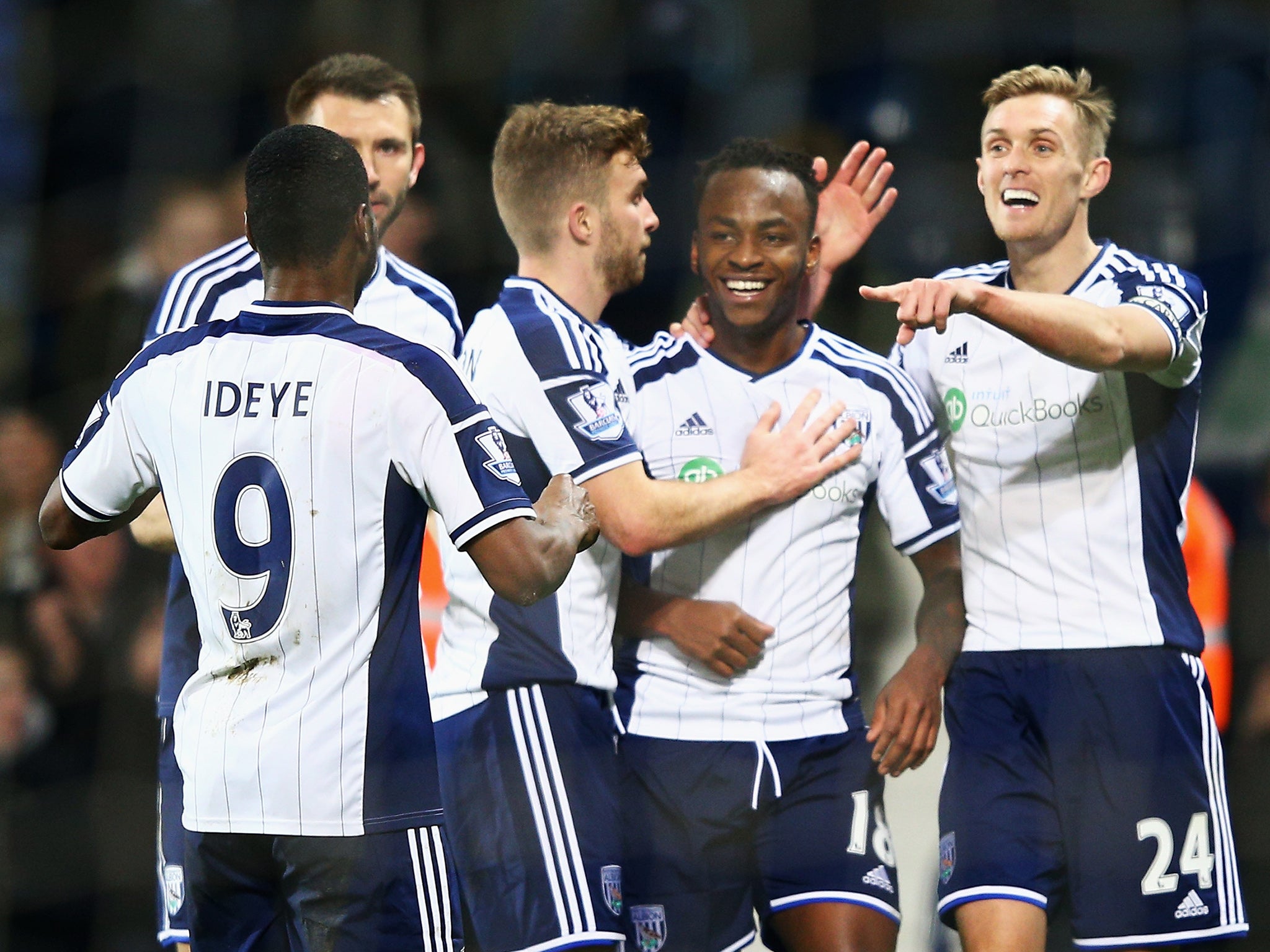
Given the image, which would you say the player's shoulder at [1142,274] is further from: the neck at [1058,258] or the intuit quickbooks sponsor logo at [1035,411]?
the intuit quickbooks sponsor logo at [1035,411]

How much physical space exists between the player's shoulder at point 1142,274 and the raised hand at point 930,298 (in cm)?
60

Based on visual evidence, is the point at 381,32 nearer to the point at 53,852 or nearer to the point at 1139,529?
the point at 53,852

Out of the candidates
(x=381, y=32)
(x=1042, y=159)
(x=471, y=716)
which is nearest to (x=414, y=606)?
(x=471, y=716)

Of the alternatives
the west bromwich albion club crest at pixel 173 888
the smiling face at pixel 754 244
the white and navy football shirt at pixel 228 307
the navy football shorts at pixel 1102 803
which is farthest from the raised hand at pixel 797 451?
the west bromwich albion club crest at pixel 173 888

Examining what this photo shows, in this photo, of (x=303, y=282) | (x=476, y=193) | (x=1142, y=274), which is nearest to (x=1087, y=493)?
(x=1142, y=274)

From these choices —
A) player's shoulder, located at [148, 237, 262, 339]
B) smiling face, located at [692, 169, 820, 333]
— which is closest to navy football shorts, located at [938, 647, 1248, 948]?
smiling face, located at [692, 169, 820, 333]

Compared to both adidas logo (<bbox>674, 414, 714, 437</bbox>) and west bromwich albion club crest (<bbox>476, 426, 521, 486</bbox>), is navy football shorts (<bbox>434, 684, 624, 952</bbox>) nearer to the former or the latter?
adidas logo (<bbox>674, 414, 714, 437</bbox>)

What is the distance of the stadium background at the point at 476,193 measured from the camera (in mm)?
4309

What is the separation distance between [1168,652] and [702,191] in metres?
1.37

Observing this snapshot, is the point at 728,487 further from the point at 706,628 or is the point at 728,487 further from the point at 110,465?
the point at 110,465

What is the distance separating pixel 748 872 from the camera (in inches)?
122

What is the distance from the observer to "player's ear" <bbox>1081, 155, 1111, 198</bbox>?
3234 millimetres

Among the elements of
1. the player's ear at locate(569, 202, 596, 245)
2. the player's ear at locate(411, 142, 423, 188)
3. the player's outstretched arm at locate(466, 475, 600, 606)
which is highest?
the player's ear at locate(411, 142, 423, 188)

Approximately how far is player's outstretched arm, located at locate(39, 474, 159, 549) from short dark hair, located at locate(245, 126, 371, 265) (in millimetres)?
459
